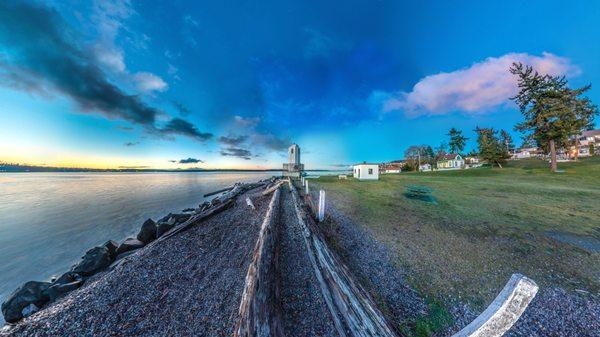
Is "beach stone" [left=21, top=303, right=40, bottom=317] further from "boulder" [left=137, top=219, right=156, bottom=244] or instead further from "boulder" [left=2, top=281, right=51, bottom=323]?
"boulder" [left=137, top=219, right=156, bottom=244]

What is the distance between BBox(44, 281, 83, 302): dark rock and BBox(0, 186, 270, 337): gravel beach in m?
0.63

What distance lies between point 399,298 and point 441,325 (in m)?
0.72

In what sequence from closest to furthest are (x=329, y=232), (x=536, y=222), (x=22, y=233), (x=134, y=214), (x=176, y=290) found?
(x=176, y=290)
(x=329, y=232)
(x=536, y=222)
(x=22, y=233)
(x=134, y=214)

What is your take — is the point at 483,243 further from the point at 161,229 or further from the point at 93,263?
the point at 93,263

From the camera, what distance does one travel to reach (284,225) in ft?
25.2

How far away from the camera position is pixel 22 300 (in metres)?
4.53

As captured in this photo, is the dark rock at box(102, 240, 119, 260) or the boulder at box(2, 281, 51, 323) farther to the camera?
the dark rock at box(102, 240, 119, 260)

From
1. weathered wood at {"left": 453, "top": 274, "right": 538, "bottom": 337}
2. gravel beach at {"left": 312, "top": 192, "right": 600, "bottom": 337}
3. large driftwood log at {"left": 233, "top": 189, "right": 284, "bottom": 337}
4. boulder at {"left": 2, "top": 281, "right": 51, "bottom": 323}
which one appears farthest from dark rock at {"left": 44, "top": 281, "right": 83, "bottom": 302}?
weathered wood at {"left": 453, "top": 274, "right": 538, "bottom": 337}

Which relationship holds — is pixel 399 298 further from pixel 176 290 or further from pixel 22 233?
pixel 22 233

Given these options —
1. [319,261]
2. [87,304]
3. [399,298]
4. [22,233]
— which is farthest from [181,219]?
[399,298]

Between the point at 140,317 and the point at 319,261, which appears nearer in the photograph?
the point at 140,317

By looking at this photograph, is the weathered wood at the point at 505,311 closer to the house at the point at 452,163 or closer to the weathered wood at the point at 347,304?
the weathered wood at the point at 347,304

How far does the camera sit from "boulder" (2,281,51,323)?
4387mm

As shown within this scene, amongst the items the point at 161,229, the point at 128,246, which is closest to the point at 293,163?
the point at 161,229
